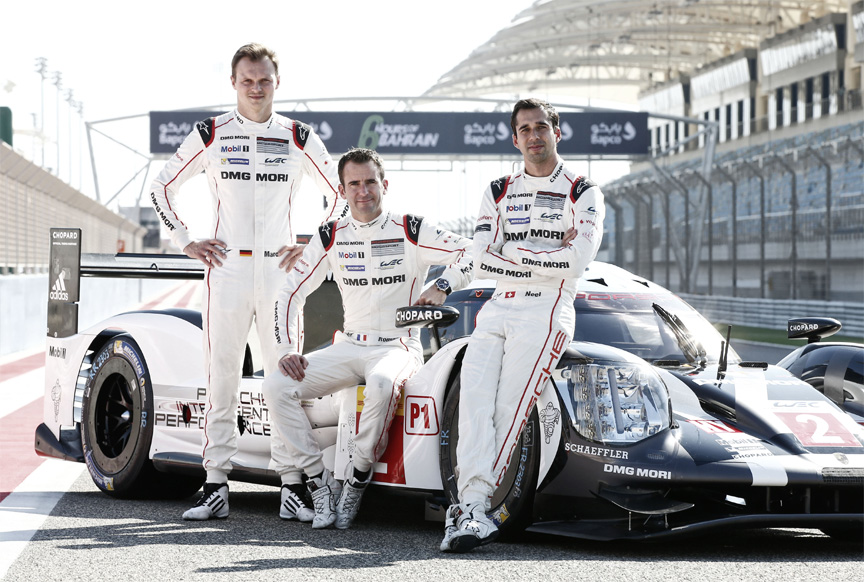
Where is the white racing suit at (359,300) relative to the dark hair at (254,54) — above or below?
below

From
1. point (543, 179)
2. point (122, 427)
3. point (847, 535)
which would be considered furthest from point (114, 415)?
point (847, 535)

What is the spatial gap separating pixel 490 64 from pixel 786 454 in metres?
48.0

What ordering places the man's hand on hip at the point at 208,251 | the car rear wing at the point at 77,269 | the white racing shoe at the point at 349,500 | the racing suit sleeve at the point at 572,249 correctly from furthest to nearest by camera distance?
the car rear wing at the point at 77,269 → the man's hand on hip at the point at 208,251 → the white racing shoe at the point at 349,500 → the racing suit sleeve at the point at 572,249

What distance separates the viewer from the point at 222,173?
5.86 meters

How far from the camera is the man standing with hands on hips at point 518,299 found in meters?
4.72

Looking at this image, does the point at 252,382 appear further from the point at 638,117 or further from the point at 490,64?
the point at 490,64

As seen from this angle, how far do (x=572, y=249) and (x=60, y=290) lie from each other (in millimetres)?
3426

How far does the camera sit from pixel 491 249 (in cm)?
505

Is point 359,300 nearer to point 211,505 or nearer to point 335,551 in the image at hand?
point 211,505

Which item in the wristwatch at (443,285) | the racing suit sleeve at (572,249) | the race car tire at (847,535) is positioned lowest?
the race car tire at (847,535)

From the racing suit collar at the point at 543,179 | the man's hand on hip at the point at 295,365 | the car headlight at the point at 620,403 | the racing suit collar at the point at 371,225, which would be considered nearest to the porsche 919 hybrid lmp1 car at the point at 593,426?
the car headlight at the point at 620,403

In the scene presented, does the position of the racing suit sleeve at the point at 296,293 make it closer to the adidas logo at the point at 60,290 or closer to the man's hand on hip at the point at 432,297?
the man's hand on hip at the point at 432,297

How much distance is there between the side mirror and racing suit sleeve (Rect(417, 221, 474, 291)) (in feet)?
5.63

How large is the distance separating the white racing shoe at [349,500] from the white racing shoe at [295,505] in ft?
0.68
